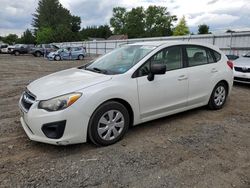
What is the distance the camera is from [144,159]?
3.40m

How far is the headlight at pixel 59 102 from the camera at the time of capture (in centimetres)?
334

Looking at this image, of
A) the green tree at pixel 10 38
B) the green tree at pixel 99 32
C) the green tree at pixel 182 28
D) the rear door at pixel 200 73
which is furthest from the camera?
the green tree at pixel 99 32

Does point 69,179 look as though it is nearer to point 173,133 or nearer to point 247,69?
point 173,133

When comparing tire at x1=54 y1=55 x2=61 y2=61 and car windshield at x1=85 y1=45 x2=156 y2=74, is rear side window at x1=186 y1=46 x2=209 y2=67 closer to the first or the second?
car windshield at x1=85 y1=45 x2=156 y2=74

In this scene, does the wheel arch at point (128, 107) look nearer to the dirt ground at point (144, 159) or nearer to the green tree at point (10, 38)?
the dirt ground at point (144, 159)

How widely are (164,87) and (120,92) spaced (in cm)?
93

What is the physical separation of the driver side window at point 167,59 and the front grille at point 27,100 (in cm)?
166

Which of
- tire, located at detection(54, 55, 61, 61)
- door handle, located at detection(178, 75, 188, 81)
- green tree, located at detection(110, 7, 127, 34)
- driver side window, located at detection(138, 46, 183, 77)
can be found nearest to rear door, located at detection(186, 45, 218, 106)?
door handle, located at detection(178, 75, 188, 81)

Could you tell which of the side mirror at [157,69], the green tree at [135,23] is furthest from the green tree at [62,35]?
the side mirror at [157,69]

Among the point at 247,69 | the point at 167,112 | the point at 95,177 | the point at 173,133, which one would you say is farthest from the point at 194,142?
the point at 247,69

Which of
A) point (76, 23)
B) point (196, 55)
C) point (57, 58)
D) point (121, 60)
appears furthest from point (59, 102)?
point (76, 23)

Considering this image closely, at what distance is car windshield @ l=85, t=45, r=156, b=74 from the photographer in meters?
4.15

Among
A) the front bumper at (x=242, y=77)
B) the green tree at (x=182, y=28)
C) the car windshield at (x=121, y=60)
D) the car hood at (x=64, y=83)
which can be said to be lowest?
the front bumper at (x=242, y=77)

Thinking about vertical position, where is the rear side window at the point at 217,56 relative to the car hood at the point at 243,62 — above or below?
above
